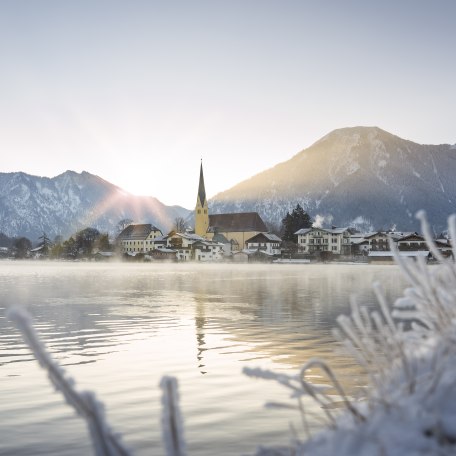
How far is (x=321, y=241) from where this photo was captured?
508 feet

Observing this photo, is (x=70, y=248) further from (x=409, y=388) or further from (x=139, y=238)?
(x=409, y=388)

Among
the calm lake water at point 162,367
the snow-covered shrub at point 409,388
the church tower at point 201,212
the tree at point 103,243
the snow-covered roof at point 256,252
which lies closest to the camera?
the snow-covered shrub at point 409,388

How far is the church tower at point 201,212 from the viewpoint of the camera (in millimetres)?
193250

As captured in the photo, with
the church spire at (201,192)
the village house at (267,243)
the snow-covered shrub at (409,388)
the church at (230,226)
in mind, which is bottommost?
the snow-covered shrub at (409,388)

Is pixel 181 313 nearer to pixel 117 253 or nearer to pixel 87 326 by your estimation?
pixel 87 326

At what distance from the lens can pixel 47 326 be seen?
19500 millimetres

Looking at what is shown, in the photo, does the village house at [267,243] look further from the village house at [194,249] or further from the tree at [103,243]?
the tree at [103,243]

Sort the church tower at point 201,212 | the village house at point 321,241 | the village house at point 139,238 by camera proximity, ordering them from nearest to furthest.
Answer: the village house at point 321,241
the village house at point 139,238
the church tower at point 201,212

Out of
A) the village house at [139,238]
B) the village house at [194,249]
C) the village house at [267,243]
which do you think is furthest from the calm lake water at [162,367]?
the village house at [139,238]

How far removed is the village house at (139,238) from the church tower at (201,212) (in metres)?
A: 14.1

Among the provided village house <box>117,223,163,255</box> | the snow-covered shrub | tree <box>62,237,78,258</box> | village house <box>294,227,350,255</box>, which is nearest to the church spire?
village house <box>117,223,163,255</box>

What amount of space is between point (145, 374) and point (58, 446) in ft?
15.2

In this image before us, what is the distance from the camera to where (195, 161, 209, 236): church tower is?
193m

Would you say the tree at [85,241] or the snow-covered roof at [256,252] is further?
the tree at [85,241]
